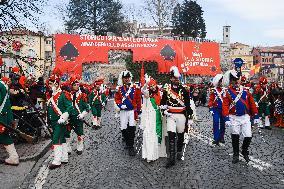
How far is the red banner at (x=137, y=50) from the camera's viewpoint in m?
41.8

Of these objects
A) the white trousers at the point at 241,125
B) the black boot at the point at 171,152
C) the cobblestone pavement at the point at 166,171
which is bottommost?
the cobblestone pavement at the point at 166,171

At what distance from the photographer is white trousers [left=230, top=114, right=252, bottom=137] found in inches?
368

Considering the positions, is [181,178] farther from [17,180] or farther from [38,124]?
[38,124]

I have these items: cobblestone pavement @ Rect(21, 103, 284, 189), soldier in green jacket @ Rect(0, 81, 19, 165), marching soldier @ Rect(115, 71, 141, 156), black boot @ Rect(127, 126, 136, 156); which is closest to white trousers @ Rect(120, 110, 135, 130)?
marching soldier @ Rect(115, 71, 141, 156)

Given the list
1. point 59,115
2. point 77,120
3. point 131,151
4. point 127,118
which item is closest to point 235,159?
point 131,151

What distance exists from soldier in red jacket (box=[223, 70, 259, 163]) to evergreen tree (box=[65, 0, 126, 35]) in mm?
49830

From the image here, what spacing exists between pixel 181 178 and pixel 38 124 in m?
6.38

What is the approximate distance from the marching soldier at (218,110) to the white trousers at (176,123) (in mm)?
2837

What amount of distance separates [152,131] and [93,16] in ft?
168

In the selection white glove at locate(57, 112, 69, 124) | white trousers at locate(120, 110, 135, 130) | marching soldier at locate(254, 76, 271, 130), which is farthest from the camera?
marching soldier at locate(254, 76, 271, 130)

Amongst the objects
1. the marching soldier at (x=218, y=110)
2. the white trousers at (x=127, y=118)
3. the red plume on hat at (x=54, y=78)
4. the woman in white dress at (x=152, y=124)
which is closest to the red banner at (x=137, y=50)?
the marching soldier at (x=218, y=110)

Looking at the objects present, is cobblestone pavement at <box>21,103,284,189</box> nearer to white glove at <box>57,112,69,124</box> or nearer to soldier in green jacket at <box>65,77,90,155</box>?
soldier in green jacket at <box>65,77,90,155</box>

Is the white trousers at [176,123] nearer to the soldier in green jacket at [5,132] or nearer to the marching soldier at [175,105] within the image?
the marching soldier at [175,105]

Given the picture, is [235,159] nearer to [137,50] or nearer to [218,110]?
[218,110]
